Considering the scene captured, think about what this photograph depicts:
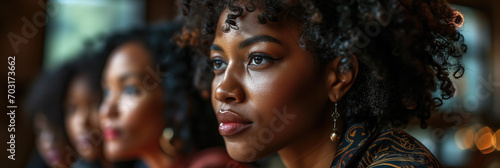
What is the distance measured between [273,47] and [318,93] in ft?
0.44

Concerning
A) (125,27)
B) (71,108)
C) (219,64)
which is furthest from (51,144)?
(219,64)

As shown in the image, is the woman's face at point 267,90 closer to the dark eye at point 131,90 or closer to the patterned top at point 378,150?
the patterned top at point 378,150

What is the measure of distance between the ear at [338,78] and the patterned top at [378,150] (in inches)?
3.1

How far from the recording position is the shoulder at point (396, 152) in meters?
0.94

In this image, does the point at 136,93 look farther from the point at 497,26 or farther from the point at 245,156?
the point at 497,26

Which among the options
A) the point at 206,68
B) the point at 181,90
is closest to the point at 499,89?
the point at 181,90

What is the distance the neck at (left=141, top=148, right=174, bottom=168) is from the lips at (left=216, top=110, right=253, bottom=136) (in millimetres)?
903

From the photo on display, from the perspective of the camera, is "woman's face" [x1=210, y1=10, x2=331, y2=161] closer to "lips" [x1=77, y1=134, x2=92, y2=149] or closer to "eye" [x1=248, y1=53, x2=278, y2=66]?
"eye" [x1=248, y1=53, x2=278, y2=66]

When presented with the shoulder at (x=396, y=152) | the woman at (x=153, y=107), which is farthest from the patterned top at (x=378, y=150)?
the woman at (x=153, y=107)

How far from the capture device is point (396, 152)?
0.97 meters

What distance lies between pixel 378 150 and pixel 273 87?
9.7 inches

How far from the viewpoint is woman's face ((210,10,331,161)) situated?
99 centimetres

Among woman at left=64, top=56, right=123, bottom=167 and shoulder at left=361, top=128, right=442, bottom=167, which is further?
woman at left=64, top=56, right=123, bottom=167

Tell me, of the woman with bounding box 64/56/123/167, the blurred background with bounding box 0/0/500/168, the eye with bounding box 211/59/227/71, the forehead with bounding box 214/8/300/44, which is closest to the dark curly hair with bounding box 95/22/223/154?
the woman with bounding box 64/56/123/167
